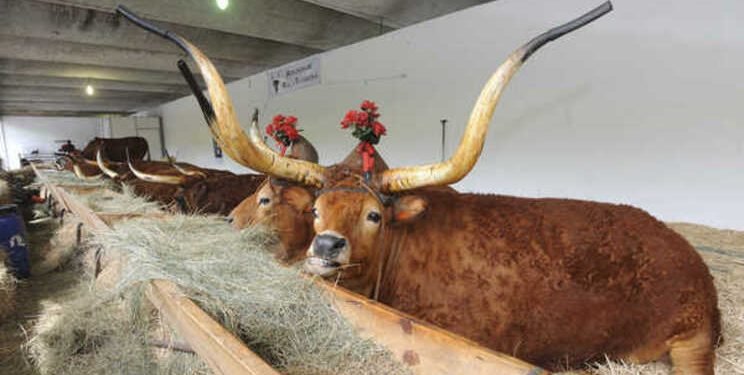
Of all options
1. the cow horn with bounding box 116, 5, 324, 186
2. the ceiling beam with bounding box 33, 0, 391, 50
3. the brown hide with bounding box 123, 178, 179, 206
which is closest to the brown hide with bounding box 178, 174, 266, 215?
the brown hide with bounding box 123, 178, 179, 206

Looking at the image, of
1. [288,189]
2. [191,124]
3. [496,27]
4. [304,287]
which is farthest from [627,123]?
[191,124]

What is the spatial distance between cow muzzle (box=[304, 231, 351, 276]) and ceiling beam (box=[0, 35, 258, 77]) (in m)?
6.75

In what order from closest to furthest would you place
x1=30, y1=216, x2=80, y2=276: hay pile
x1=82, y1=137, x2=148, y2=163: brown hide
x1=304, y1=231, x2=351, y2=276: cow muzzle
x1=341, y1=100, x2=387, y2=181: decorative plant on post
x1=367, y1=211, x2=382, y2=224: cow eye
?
x1=304, y1=231, x2=351, y2=276: cow muzzle → x1=367, y1=211, x2=382, y2=224: cow eye → x1=341, y1=100, x2=387, y2=181: decorative plant on post → x1=30, y1=216, x2=80, y2=276: hay pile → x1=82, y1=137, x2=148, y2=163: brown hide

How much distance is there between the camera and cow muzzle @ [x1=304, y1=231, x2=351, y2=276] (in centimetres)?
152

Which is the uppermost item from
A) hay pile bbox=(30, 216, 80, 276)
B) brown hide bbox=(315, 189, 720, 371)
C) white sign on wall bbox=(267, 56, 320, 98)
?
white sign on wall bbox=(267, 56, 320, 98)

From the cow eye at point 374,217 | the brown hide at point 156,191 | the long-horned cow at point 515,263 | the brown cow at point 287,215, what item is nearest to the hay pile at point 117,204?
the brown hide at point 156,191

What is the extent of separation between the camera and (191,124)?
1145 centimetres

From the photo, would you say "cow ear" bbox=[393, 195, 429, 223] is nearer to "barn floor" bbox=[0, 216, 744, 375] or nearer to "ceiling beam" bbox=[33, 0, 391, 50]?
"barn floor" bbox=[0, 216, 744, 375]

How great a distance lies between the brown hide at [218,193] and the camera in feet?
11.3

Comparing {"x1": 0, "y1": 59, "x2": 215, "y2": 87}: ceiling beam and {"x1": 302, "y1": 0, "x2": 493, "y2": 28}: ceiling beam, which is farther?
{"x1": 0, "y1": 59, "x2": 215, "y2": 87}: ceiling beam

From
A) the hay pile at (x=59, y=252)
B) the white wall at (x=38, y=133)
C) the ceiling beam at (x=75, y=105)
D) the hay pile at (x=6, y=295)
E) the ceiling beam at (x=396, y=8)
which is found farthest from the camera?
the white wall at (x=38, y=133)

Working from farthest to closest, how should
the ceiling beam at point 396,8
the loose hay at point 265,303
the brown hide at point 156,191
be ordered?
the ceiling beam at point 396,8 → the brown hide at point 156,191 → the loose hay at point 265,303

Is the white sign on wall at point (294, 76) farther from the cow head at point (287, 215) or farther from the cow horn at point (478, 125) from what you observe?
the cow horn at point (478, 125)

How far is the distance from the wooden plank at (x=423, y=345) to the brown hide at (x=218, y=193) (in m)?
2.55
